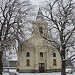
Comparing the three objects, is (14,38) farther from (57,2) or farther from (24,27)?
(57,2)

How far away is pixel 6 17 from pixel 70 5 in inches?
374

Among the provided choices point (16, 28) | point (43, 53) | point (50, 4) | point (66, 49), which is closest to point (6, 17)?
point (16, 28)

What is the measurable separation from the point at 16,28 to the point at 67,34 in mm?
7671

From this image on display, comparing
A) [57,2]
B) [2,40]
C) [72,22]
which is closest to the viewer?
[2,40]

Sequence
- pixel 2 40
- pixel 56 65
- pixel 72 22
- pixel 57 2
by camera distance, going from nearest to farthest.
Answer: pixel 2 40
pixel 72 22
pixel 57 2
pixel 56 65

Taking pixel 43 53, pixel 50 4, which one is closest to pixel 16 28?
pixel 50 4

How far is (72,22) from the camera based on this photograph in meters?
35.1

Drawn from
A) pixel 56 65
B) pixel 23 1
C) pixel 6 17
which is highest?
pixel 23 1

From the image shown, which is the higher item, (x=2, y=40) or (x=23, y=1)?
(x=23, y=1)

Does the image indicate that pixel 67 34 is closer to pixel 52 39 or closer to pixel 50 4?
pixel 52 39

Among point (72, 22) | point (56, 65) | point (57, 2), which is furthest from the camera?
point (56, 65)

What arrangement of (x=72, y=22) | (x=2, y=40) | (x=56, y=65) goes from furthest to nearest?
(x=56, y=65) < (x=72, y=22) < (x=2, y=40)

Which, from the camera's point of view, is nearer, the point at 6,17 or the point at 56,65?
the point at 6,17

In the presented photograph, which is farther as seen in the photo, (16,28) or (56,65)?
(56,65)
